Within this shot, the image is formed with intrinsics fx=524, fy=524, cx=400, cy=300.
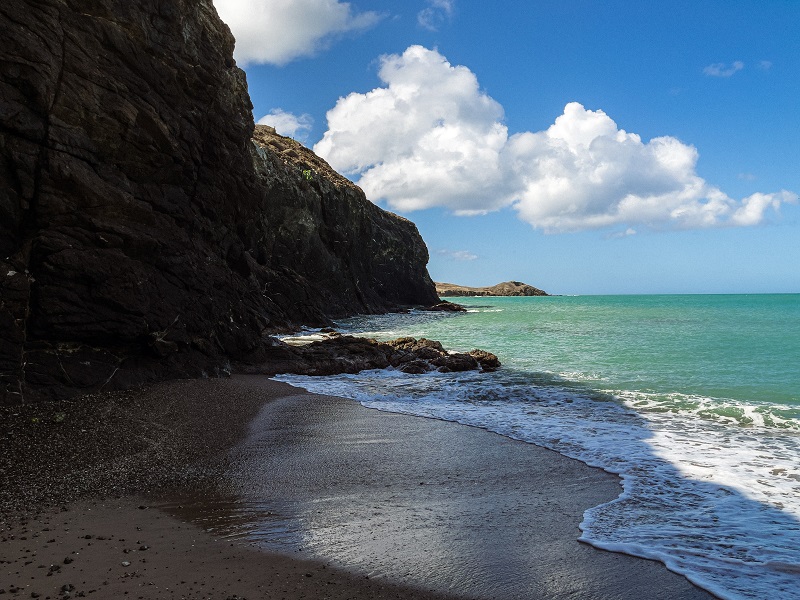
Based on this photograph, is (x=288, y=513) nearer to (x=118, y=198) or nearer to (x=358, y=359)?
(x=118, y=198)

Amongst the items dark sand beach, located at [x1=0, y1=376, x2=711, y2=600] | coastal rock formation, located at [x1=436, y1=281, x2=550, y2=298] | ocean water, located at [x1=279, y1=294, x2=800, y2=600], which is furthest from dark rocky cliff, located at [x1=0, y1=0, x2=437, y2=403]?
coastal rock formation, located at [x1=436, y1=281, x2=550, y2=298]

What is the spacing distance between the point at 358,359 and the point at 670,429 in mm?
10220

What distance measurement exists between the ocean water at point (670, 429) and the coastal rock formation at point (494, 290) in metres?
133

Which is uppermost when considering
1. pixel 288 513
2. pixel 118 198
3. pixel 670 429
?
pixel 118 198

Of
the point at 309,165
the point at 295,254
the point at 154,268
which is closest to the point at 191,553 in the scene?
the point at 154,268

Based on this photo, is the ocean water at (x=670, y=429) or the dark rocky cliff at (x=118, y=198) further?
the dark rocky cliff at (x=118, y=198)

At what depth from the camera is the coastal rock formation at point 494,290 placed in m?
156

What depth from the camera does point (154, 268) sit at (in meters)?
12.5

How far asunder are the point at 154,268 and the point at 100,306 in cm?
194

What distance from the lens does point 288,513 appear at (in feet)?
17.1

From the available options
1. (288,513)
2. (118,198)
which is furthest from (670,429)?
(118,198)

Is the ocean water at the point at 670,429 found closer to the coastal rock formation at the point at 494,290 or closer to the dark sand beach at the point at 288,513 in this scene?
the dark sand beach at the point at 288,513

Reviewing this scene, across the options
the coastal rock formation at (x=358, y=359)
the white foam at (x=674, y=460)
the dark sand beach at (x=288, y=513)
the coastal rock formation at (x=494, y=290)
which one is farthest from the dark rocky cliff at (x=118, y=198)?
the coastal rock formation at (x=494, y=290)

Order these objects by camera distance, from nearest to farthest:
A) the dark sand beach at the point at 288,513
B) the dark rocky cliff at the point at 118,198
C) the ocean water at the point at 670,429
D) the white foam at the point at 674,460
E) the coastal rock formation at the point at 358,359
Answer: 1. the dark sand beach at the point at 288,513
2. the white foam at the point at 674,460
3. the ocean water at the point at 670,429
4. the dark rocky cliff at the point at 118,198
5. the coastal rock formation at the point at 358,359
